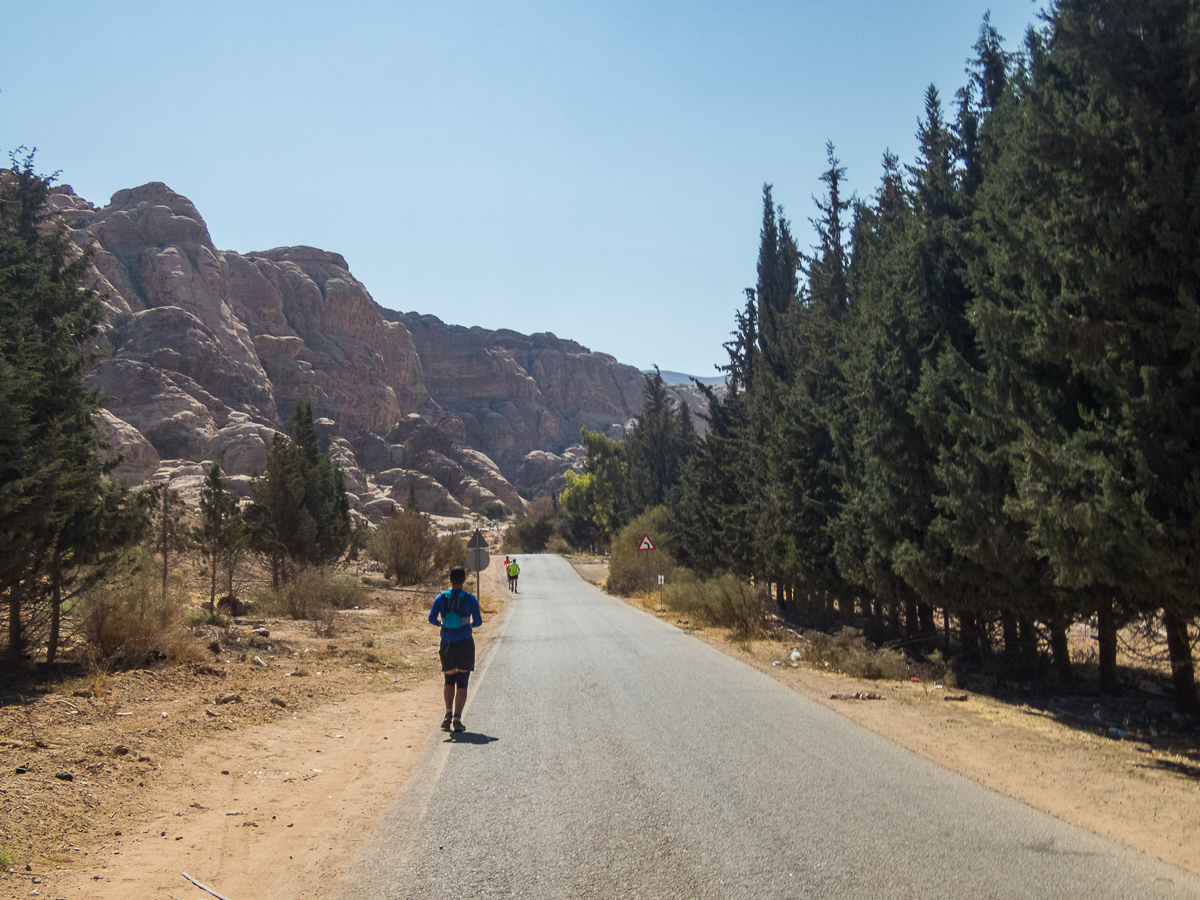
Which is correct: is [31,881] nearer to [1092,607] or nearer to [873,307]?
[1092,607]

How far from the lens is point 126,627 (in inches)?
515

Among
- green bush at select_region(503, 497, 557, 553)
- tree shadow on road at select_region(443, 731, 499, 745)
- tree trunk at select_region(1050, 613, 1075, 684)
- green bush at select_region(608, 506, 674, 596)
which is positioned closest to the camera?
tree shadow on road at select_region(443, 731, 499, 745)

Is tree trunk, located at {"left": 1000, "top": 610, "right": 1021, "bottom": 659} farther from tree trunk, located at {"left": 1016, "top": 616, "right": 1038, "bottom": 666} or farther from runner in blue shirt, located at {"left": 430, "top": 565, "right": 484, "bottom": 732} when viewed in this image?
runner in blue shirt, located at {"left": 430, "top": 565, "right": 484, "bottom": 732}

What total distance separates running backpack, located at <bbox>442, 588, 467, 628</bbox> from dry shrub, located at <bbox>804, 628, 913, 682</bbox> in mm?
8432

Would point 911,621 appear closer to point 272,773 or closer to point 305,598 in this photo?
point 272,773

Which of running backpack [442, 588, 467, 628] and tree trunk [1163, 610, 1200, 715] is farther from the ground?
running backpack [442, 588, 467, 628]

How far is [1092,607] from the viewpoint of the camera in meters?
10.9

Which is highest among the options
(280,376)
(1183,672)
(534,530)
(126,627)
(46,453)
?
(280,376)

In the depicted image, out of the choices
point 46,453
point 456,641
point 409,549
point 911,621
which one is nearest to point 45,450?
point 46,453

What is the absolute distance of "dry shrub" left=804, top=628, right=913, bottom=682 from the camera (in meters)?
15.1

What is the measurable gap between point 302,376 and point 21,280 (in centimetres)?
12633

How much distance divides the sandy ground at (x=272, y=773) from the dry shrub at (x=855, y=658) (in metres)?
1.30

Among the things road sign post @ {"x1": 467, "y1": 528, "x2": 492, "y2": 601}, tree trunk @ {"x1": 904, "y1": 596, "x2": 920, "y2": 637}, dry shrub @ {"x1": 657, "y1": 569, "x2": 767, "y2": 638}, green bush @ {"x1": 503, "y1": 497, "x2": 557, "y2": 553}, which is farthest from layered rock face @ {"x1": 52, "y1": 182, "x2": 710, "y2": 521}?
tree trunk @ {"x1": 904, "y1": 596, "x2": 920, "y2": 637}

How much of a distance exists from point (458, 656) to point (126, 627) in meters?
6.72
